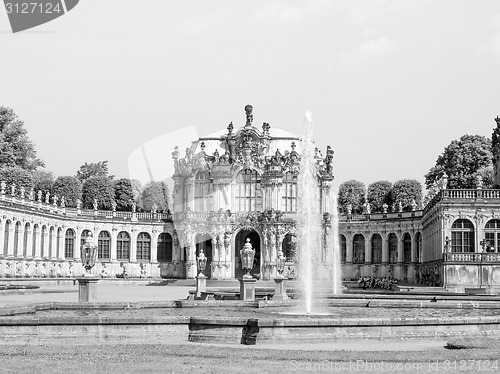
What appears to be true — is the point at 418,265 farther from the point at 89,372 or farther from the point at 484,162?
the point at 89,372

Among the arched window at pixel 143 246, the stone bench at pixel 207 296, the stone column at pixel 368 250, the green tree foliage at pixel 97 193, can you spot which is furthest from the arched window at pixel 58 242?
the stone bench at pixel 207 296

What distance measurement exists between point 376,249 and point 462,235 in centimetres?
2518

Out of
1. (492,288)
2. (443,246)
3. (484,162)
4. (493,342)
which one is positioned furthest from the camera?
(484,162)

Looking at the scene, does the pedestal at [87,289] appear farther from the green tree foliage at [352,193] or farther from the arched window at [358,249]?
the green tree foliage at [352,193]

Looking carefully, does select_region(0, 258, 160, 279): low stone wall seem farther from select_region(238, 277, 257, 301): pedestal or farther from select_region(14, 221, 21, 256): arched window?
select_region(238, 277, 257, 301): pedestal

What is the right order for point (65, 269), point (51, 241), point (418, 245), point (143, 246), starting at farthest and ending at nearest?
1. point (143, 246)
2. point (418, 245)
3. point (65, 269)
4. point (51, 241)

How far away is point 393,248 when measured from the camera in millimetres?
89312

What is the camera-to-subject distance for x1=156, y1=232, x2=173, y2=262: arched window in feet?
304

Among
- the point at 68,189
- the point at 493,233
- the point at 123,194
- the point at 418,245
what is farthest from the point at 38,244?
the point at 493,233

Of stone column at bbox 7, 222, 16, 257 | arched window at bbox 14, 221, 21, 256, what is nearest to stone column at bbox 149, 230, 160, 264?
arched window at bbox 14, 221, 21, 256

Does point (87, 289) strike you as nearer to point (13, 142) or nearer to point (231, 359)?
point (231, 359)

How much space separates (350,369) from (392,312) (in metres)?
13.8

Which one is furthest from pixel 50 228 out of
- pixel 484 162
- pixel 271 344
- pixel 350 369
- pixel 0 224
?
pixel 350 369

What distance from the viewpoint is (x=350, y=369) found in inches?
725
